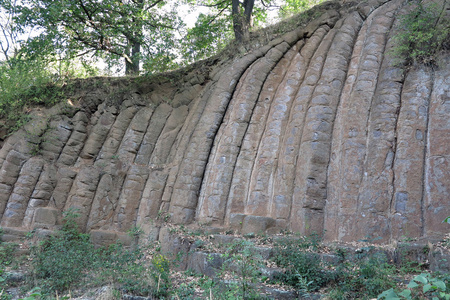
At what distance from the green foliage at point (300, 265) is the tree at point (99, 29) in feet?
33.8

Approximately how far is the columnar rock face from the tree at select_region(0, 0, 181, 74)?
5.72ft

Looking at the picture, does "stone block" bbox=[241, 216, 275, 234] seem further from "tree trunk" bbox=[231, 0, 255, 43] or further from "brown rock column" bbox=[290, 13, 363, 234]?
"tree trunk" bbox=[231, 0, 255, 43]

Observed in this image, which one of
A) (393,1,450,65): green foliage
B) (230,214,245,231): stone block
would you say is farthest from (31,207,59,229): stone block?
(393,1,450,65): green foliage

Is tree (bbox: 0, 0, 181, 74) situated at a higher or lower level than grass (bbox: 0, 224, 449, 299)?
higher

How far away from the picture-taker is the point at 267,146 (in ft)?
37.4

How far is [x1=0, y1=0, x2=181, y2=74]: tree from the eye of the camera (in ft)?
47.9

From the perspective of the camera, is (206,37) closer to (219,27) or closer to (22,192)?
(219,27)

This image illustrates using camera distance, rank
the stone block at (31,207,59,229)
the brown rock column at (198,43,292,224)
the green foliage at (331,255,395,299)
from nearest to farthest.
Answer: the green foliage at (331,255,395,299) < the brown rock column at (198,43,292,224) < the stone block at (31,207,59,229)

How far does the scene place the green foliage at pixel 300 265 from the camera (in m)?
6.84

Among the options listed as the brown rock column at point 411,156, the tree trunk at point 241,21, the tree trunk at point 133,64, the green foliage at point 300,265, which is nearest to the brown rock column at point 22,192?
the tree trunk at point 133,64

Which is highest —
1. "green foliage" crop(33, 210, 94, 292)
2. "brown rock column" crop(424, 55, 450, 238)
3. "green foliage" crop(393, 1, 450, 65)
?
"green foliage" crop(393, 1, 450, 65)

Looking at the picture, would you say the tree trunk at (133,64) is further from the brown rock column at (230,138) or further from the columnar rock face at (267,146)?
the brown rock column at (230,138)

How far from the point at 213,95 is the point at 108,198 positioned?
5.26m

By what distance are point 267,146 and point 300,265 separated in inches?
193
